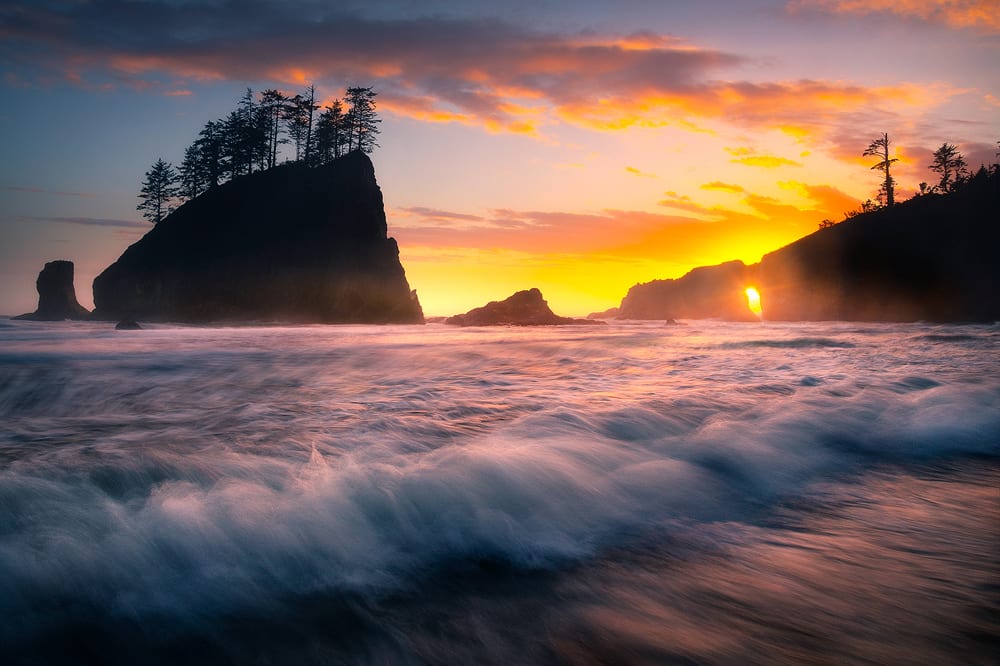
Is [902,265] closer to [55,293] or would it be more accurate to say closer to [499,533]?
[499,533]

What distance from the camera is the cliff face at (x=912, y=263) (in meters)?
38.0

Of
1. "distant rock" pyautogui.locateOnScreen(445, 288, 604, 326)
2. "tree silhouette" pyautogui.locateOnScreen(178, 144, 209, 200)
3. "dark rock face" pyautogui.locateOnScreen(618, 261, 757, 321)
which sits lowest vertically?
"distant rock" pyautogui.locateOnScreen(445, 288, 604, 326)

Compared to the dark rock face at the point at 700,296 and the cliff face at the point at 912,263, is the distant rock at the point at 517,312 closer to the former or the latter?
the cliff face at the point at 912,263

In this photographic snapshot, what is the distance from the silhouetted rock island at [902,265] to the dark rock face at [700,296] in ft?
130

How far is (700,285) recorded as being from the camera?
354 feet

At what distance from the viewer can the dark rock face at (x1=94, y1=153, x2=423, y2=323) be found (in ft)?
139

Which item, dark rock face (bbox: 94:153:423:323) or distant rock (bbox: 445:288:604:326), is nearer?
dark rock face (bbox: 94:153:423:323)

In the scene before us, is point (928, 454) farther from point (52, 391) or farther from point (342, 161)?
point (342, 161)

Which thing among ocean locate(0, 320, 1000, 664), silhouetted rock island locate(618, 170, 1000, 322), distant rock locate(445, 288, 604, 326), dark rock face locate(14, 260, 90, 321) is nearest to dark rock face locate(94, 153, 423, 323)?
distant rock locate(445, 288, 604, 326)

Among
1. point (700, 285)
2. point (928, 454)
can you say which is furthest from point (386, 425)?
point (700, 285)

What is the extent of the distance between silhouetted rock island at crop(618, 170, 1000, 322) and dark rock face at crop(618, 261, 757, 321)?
3966 cm

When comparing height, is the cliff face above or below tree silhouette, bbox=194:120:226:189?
below

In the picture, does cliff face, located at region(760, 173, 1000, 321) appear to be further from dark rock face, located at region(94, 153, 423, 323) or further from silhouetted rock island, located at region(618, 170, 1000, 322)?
dark rock face, located at region(94, 153, 423, 323)

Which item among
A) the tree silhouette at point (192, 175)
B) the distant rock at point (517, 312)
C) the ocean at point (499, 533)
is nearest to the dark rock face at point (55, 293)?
the tree silhouette at point (192, 175)
